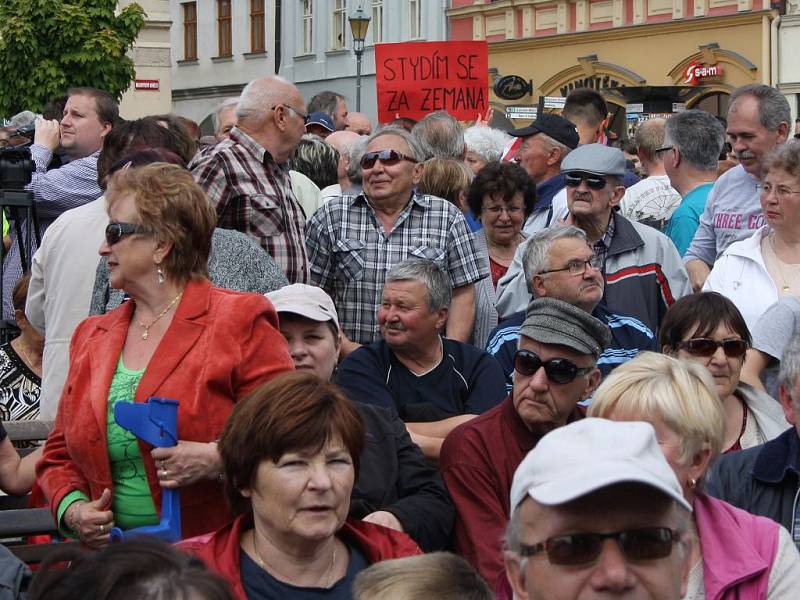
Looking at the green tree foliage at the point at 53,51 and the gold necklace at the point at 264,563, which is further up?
the green tree foliage at the point at 53,51

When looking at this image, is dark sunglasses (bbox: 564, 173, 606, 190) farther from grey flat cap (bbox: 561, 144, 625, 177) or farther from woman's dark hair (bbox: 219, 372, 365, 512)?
woman's dark hair (bbox: 219, 372, 365, 512)

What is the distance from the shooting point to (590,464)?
268 centimetres

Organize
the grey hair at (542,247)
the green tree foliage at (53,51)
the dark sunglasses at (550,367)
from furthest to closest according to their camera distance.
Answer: the green tree foliage at (53,51), the grey hair at (542,247), the dark sunglasses at (550,367)

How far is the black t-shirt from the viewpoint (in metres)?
3.97

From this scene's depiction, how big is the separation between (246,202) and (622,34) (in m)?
31.0

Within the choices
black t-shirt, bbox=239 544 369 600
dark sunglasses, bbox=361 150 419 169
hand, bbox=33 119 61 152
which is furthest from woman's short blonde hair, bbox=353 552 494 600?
hand, bbox=33 119 61 152

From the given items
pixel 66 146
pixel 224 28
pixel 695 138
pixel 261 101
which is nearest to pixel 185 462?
pixel 261 101

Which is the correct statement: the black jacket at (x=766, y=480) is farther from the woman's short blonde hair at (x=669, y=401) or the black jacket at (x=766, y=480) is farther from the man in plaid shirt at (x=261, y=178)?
the man in plaid shirt at (x=261, y=178)

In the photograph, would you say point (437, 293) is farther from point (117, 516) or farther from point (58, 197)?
point (58, 197)

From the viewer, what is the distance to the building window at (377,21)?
138 ft

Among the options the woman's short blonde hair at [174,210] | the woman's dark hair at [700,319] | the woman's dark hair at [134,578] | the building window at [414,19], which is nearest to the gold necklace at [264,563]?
the woman's short blonde hair at [174,210]

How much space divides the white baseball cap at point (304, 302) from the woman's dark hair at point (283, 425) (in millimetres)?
1064

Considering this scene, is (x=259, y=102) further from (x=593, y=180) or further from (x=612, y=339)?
(x=612, y=339)

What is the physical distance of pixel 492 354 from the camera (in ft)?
20.4
